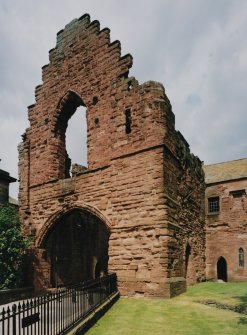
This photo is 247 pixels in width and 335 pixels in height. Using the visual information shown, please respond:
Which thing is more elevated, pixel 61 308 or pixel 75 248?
pixel 75 248

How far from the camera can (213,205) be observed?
75.5ft

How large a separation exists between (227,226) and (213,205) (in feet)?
5.16

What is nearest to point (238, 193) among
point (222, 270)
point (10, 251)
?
point (222, 270)

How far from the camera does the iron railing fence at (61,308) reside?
7.13 m

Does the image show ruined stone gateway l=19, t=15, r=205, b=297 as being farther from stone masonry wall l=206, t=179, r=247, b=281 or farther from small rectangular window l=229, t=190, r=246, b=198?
small rectangular window l=229, t=190, r=246, b=198

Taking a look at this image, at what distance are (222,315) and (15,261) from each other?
32.7 feet

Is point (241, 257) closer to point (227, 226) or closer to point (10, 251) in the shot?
point (227, 226)

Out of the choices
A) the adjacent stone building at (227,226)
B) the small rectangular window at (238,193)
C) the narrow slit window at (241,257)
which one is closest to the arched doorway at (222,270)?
the adjacent stone building at (227,226)

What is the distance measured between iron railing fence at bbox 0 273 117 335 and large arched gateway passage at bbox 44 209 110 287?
237 inches

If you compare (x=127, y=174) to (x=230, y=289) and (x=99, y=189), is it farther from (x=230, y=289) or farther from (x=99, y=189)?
(x=230, y=289)

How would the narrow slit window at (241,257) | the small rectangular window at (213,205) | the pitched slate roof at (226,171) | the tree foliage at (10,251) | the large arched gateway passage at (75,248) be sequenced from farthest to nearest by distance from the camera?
the pitched slate roof at (226,171)
the small rectangular window at (213,205)
the narrow slit window at (241,257)
the large arched gateway passage at (75,248)
the tree foliage at (10,251)

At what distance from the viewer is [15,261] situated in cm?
1661

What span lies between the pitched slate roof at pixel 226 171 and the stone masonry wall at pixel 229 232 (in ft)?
1.58

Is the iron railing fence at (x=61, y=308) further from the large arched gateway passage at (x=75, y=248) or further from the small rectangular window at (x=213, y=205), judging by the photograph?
the small rectangular window at (x=213, y=205)
